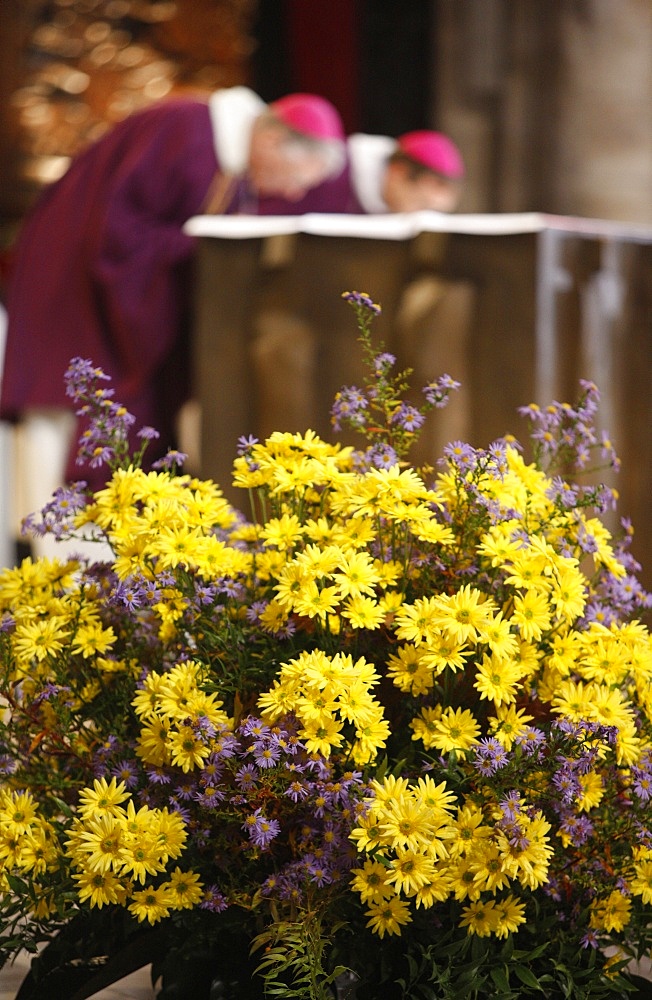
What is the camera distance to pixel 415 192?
2.71 m

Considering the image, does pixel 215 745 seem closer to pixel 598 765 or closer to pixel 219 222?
pixel 598 765

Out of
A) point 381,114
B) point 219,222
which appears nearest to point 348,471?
point 219,222

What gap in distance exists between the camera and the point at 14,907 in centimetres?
55

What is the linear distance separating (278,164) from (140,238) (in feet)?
1.38

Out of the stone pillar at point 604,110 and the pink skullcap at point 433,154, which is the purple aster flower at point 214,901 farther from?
the stone pillar at point 604,110

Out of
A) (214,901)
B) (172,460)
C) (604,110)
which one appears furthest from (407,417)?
(604,110)

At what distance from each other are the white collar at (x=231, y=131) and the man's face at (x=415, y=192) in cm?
34

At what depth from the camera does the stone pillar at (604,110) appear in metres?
2.63

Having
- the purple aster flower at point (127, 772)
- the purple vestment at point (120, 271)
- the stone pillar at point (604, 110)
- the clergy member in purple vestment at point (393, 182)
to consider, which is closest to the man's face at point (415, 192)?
the clergy member in purple vestment at point (393, 182)

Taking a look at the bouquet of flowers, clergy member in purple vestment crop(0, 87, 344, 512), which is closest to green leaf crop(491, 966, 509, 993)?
the bouquet of flowers

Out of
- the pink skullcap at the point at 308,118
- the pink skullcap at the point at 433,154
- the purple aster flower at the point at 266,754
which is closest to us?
the purple aster flower at the point at 266,754

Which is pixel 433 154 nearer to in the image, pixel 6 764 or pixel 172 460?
pixel 172 460

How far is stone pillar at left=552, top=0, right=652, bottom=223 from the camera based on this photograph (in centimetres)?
263

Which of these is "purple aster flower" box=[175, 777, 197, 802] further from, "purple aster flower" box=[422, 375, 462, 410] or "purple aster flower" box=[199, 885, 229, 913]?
"purple aster flower" box=[422, 375, 462, 410]
